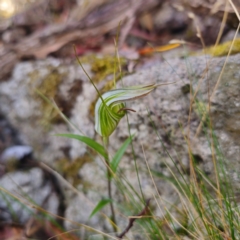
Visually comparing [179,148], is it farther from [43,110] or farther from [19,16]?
[19,16]

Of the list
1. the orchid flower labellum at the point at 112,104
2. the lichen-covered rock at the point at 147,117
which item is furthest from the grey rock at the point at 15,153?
the orchid flower labellum at the point at 112,104

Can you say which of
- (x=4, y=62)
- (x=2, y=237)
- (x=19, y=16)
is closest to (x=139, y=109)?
(x=2, y=237)

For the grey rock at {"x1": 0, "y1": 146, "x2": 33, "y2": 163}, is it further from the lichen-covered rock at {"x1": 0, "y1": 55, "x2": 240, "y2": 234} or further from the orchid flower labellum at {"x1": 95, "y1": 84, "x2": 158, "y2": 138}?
the orchid flower labellum at {"x1": 95, "y1": 84, "x2": 158, "y2": 138}

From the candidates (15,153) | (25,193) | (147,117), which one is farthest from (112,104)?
(15,153)

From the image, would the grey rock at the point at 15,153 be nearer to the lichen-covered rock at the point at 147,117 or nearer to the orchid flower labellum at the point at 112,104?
the lichen-covered rock at the point at 147,117

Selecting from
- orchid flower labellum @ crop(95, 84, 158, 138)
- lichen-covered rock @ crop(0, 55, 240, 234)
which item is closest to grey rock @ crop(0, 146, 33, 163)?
lichen-covered rock @ crop(0, 55, 240, 234)

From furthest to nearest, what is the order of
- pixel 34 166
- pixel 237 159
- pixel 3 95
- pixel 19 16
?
pixel 19 16, pixel 3 95, pixel 34 166, pixel 237 159

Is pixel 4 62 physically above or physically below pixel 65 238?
above

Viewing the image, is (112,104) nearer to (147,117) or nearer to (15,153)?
(147,117)
